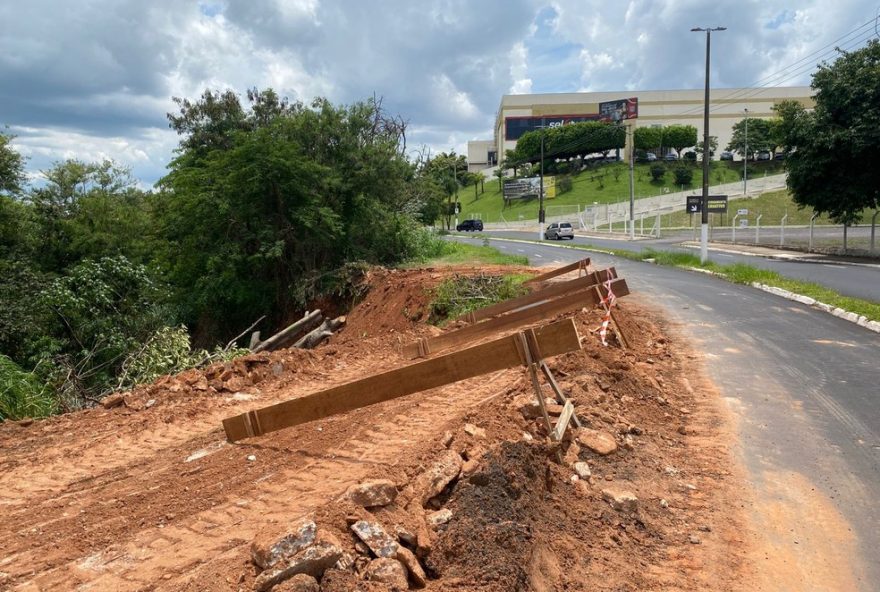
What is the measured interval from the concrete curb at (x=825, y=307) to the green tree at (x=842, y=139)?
13.7 meters

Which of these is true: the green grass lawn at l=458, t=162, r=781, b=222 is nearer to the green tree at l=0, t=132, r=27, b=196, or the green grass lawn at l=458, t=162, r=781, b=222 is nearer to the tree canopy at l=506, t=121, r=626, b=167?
the tree canopy at l=506, t=121, r=626, b=167

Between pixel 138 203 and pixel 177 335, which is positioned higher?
pixel 138 203

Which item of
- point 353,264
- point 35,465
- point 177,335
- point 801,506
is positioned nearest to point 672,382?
point 801,506

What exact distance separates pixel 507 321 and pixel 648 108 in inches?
4259

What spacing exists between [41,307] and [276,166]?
7.06m

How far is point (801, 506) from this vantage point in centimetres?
431

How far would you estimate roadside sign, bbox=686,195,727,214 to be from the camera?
3178 centimetres

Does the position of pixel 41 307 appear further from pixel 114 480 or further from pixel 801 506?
pixel 801 506

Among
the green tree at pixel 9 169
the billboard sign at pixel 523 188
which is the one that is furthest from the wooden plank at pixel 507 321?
the billboard sign at pixel 523 188

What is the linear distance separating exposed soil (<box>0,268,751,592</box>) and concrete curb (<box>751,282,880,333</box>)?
5156 millimetres

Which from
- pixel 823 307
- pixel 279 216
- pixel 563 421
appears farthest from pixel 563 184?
pixel 563 421

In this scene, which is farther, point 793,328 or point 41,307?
point 41,307

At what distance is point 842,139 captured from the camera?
81.5ft

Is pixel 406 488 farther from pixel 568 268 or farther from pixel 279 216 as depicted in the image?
pixel 279 216
